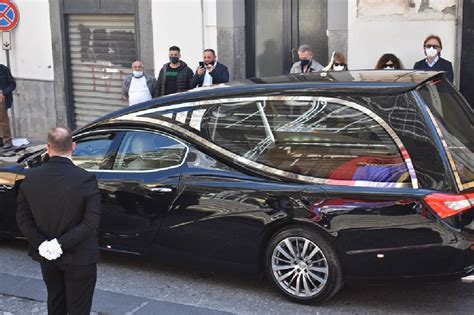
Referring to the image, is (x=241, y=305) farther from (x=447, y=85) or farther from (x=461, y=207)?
(x=447, y=85)

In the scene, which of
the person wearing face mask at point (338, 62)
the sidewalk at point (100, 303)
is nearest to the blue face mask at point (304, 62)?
the person wearing face mask at point (338, 62)

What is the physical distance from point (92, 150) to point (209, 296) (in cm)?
171

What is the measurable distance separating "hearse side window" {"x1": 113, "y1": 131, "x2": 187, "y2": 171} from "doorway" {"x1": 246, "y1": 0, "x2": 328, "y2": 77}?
567cm

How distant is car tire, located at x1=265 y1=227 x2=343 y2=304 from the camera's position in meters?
5.20

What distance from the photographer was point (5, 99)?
42.0ft

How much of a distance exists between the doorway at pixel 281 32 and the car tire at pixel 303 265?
623 cm

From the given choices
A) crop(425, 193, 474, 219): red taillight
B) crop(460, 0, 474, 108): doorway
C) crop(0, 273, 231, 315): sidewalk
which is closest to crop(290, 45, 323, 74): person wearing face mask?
crop(460, 0, 474, 108): doorway

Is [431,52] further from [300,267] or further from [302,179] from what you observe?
[300,267]

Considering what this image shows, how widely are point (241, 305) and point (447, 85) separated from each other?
2.35 m

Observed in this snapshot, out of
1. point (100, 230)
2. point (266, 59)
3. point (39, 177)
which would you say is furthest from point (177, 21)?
point (39, 177)

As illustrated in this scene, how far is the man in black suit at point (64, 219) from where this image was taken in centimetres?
414

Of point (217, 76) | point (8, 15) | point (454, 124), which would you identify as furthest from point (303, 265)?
point (8, 15)

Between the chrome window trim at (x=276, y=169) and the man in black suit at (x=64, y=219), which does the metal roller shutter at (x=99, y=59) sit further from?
the man in black suit at (x=64, y=219)

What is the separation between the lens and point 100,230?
243 inches
